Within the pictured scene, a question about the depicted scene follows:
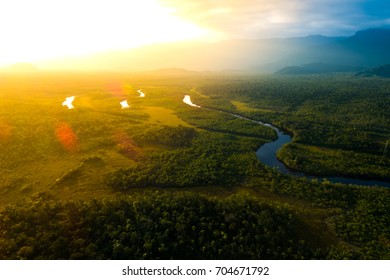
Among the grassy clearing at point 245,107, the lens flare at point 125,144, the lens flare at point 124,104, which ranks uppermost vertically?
the lens flare at point 124,104

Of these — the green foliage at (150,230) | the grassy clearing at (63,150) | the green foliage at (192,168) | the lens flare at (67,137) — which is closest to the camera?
the green foliage at (150,230)

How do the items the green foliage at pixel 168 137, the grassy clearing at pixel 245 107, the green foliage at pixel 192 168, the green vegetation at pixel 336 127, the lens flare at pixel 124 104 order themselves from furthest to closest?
the lens flare at pixel 124 104 < the grassy clearing at pixel 245 107 < the green foliage at pixel 168 137 < the green vegetation at pixel 336 127 < the green foliage at pixel 192 168

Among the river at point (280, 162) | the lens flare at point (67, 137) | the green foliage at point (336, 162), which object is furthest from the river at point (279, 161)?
the lens flare at point (67, 137)

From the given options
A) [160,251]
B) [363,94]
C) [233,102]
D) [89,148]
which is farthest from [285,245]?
[363,94]

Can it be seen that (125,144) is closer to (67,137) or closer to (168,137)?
(168,137)

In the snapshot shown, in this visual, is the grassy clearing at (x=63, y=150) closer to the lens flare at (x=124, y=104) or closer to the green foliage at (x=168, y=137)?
the green foliage at (x=168, y=137)
